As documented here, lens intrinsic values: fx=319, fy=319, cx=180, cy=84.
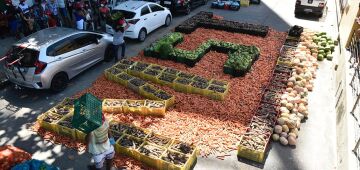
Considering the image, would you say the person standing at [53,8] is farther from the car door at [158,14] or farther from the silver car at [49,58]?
the car door at [158,14]

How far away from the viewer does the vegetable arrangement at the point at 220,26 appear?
57.7 ft

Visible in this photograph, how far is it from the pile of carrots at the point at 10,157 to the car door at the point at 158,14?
11213mm

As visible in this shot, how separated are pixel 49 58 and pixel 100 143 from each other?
5.39 metres

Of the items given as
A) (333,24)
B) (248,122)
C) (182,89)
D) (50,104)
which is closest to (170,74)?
(182,89)

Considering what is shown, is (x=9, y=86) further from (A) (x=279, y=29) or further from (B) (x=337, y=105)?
(A) (x=279, y=29)

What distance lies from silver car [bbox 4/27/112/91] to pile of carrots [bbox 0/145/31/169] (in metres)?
3.81

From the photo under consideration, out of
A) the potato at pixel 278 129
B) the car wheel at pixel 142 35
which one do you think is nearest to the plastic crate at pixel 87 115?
the potato at pixel 278 129

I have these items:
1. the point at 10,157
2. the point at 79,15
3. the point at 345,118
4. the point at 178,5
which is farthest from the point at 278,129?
the point at 178,5

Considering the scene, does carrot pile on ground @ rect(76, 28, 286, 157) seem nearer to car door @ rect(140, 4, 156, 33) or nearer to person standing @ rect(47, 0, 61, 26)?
car door @ rect(140, 4, 156, 33)

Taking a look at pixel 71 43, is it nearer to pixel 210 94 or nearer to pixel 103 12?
pixel 210 94

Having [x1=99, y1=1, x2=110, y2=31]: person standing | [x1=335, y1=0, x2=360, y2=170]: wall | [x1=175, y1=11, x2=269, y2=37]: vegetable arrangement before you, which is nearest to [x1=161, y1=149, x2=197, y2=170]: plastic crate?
[x1=335, y1=0, x2=360, y2=170]: wall

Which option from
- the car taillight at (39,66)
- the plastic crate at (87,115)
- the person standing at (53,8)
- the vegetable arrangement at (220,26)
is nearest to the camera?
the plastic crate at (87,115)

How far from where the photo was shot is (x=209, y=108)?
11.1 meters

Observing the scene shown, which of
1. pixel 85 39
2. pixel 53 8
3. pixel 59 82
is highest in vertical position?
pixel 53 8
